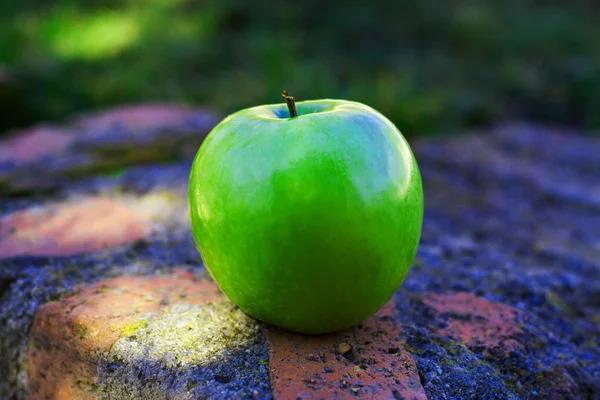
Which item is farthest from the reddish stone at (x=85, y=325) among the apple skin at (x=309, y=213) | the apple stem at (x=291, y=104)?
the apple stem at (x=291, y=104)

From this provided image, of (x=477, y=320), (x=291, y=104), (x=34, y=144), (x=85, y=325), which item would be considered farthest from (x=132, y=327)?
(x=34, y=144)

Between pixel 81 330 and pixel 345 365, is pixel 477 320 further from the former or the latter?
pixel 81 330

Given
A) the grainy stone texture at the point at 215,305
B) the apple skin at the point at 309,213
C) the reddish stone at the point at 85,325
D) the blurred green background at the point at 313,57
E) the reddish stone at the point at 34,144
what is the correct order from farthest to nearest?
the blurred green background at the point at 313,57 < the reddish stone at the point at 34,144 < the reddish stone at the point at 85,325 < the grainy stone texture at the point at 215,305 < the apple skin at the point at 309,213

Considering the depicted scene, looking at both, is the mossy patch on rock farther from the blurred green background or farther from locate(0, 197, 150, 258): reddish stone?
the blurred green background

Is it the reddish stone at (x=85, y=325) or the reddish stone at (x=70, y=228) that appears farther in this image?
the reddish stone at (x=70, y=228)

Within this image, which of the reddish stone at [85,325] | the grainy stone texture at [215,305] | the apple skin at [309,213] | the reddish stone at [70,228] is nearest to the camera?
the apple skin at [309,213]

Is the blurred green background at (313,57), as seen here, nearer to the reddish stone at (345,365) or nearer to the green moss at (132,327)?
the green moss at (132,327)

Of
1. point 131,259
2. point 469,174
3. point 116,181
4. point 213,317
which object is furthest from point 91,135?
point 469,174
